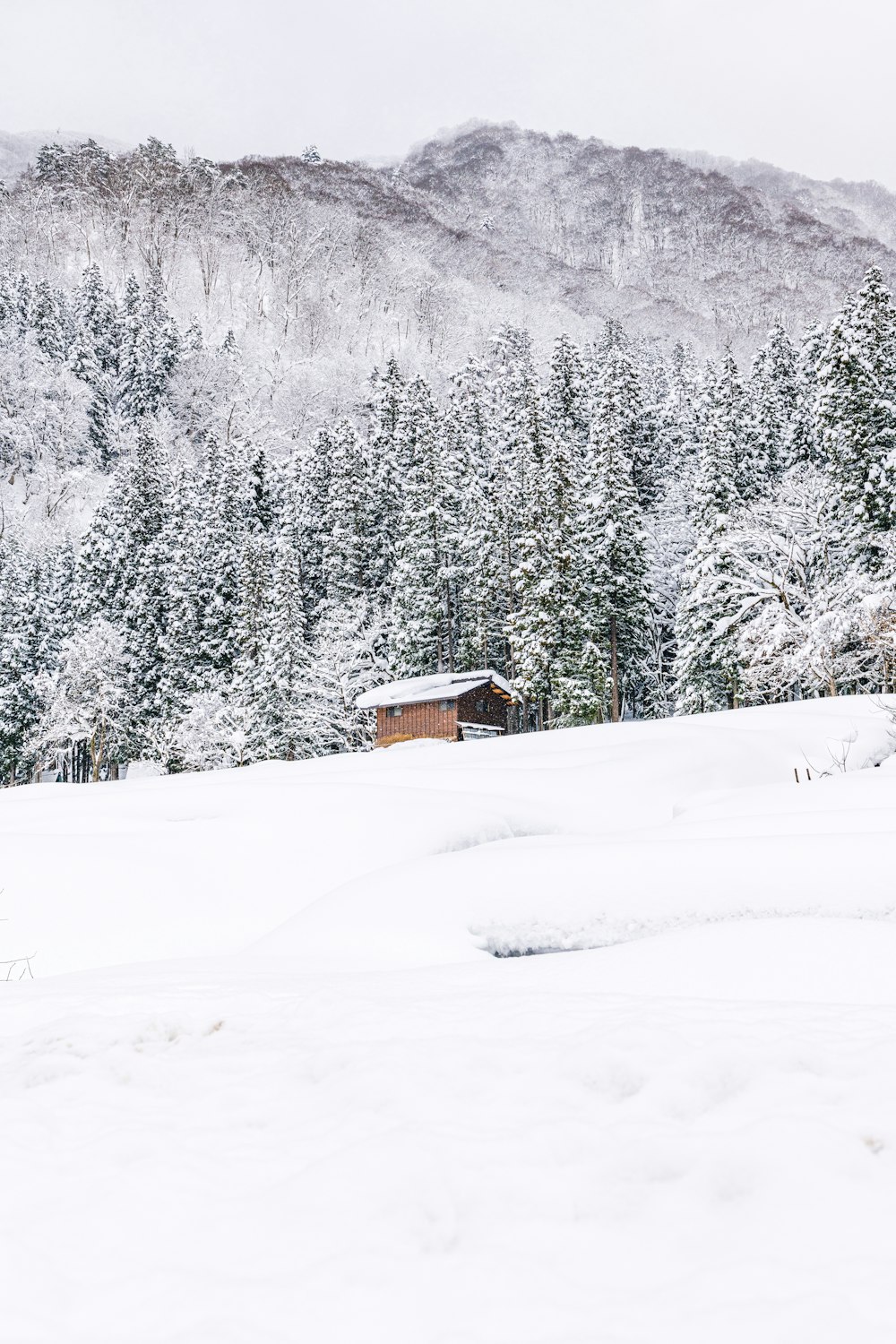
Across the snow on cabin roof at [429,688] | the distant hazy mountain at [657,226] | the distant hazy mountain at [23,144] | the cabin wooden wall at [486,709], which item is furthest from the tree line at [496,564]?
the distant hazy mountain at [23,144]

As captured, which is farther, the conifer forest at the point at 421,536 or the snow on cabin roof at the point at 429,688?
the snow on cabin roof at the point at 429,688

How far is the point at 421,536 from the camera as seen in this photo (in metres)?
43.6

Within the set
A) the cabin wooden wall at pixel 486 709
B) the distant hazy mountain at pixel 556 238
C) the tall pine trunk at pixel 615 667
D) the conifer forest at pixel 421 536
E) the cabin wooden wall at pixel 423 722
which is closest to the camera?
the conifer forest at pixel 421 536

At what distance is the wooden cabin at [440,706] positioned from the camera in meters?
35.0

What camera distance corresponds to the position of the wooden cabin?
3497cm

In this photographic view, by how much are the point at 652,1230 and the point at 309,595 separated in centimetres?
5032

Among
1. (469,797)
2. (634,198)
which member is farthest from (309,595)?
(634,198)

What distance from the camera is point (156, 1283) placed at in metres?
1.14

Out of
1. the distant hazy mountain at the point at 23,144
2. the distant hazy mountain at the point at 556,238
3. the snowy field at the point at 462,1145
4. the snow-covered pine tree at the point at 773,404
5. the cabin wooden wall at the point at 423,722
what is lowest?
the cabin wooden wall at the point at 423,722

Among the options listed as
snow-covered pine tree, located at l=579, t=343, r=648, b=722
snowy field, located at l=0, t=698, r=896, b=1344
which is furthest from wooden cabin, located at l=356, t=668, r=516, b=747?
snowy field, located at l=0, t=698, r=896, b=1344

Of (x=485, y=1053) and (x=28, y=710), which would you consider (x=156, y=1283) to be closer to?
(x=485, y=1053)

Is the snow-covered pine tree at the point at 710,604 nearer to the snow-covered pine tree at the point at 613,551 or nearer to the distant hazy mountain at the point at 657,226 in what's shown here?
the snow-covered pine tree at the point at 613,551

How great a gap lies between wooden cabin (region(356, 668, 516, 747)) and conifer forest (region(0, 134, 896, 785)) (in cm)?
210

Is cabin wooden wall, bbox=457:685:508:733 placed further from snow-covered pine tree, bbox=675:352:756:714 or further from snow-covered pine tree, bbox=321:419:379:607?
snow-covered pine tree, bbox=321:419:379:607
